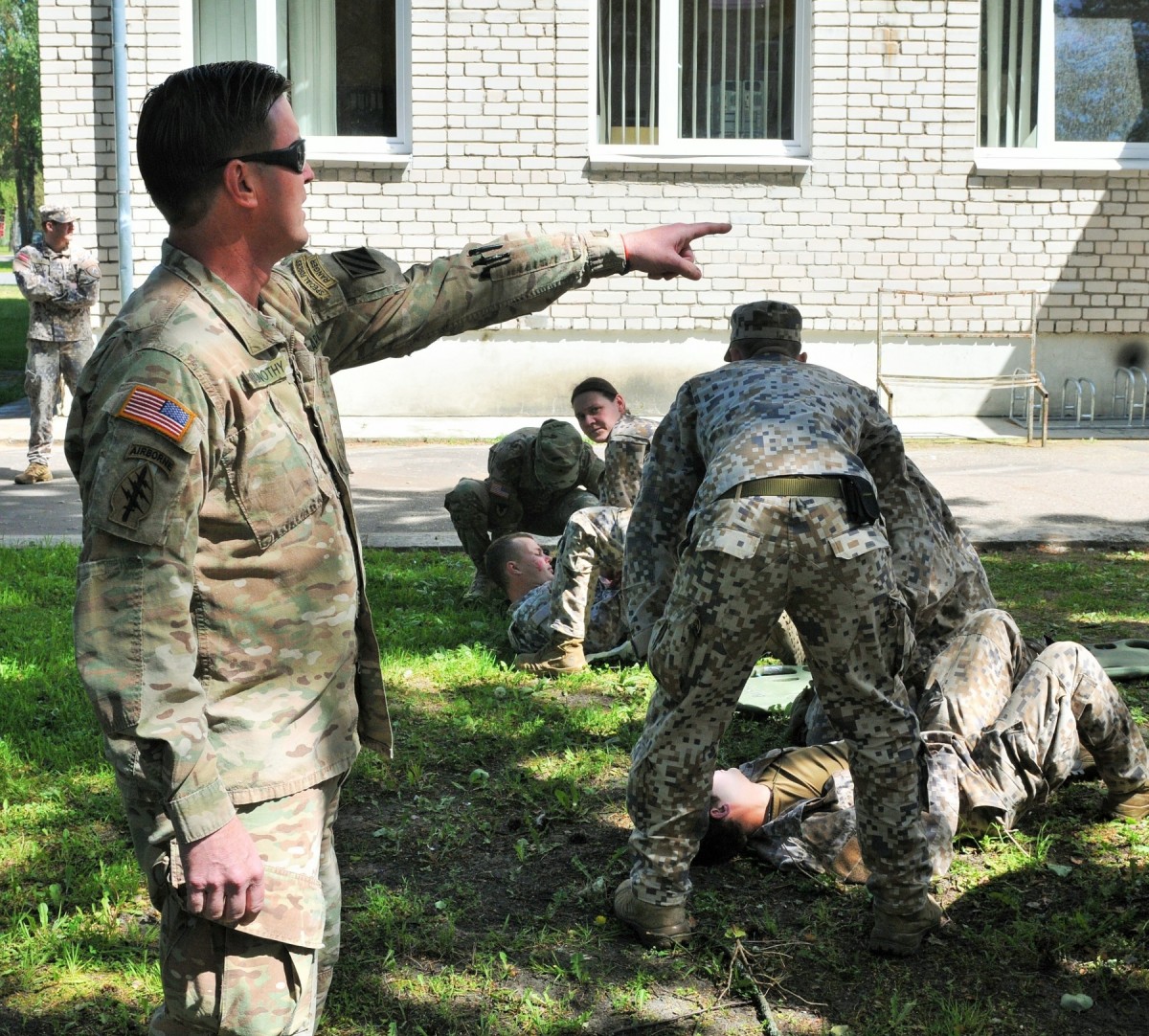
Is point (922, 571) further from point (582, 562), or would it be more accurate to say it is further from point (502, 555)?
point (502, 555)

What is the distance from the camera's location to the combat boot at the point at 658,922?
12.8 ft

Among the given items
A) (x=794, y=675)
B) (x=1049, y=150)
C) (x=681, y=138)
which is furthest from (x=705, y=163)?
(x=794, y=675)

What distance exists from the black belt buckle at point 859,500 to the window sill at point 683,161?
35.9 feet

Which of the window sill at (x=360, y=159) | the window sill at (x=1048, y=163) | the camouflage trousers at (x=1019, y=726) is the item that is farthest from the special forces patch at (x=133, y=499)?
the window sill at (x=1048, y=163)

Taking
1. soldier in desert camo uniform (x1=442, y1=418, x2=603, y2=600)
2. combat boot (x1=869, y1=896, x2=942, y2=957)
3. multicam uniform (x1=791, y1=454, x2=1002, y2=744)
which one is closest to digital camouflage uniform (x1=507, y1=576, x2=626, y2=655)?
soldier in desert camo uniform (x1=442, y1=418, x2=603, y2=600)

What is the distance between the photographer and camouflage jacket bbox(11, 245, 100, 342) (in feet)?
37.1

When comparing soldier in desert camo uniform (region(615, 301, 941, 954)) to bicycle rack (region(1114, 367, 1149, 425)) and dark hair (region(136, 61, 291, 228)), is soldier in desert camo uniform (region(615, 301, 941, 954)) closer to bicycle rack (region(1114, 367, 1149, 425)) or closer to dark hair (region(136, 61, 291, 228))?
dark hair (region(136, 61, 291, 228))

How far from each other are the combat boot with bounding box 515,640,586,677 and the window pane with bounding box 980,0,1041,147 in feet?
33.8

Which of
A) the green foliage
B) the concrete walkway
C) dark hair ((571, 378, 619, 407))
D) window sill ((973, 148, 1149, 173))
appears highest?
the green foliage

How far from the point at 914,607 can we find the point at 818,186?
10620mm

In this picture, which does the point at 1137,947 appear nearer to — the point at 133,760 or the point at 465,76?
the point at 133,760

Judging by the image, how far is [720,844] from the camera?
4.42 m

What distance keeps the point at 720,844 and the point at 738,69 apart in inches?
458

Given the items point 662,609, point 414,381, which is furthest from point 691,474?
point 414,381
